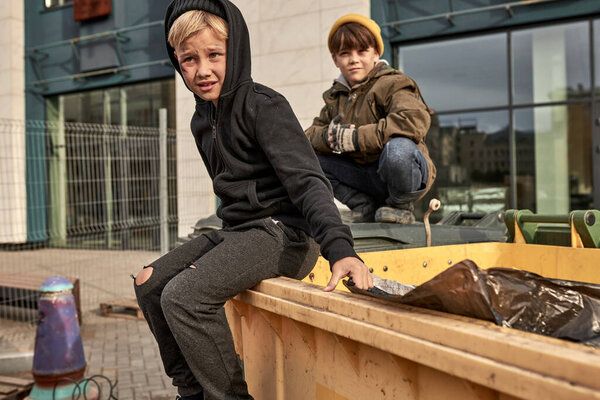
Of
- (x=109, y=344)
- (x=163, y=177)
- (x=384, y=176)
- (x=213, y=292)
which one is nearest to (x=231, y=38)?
(x=213, y=292)

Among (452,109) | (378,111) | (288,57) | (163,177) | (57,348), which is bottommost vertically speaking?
(57,348)

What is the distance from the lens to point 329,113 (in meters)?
3.55

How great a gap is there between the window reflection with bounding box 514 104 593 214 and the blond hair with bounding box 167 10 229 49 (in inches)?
336

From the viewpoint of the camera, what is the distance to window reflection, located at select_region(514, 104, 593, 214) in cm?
934

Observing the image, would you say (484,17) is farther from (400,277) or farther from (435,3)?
(400,277)

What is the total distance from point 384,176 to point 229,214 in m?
1.22

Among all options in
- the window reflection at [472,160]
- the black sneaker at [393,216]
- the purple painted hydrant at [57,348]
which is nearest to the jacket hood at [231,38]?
the black sneaker at [393,216]

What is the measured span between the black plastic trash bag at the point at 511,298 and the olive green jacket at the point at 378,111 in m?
1.48

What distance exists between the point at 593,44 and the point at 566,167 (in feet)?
6.35

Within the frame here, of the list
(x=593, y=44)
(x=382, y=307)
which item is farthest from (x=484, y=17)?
(x=382, y=307)

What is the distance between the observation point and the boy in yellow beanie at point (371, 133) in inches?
119

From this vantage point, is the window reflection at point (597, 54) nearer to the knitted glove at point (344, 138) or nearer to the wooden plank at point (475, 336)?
the knitted glove at point (344, 138)

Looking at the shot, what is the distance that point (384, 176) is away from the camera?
3061 millimetres

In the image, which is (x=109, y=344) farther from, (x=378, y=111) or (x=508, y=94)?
(x=508, y=94)
